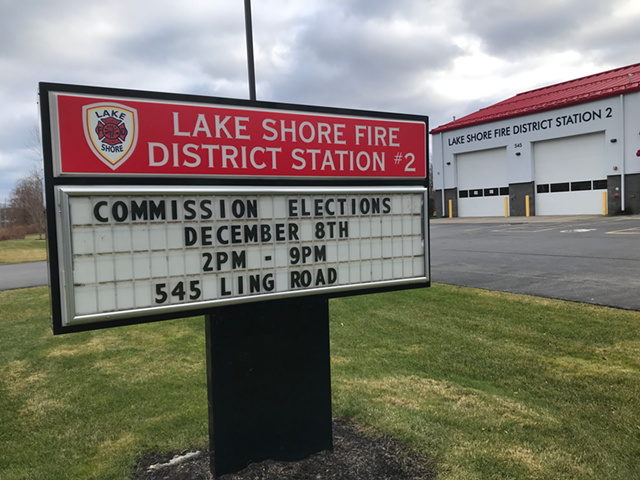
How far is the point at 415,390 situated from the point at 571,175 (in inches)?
1247

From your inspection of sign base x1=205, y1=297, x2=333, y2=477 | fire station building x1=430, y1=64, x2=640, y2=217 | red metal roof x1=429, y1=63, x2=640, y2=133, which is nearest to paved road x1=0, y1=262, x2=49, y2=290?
sign base x1=205, y1=297, x2=333, y2=477

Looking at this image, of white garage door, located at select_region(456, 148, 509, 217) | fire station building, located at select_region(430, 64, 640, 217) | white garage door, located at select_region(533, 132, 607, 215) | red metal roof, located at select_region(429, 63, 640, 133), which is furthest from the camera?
white garage door, located at select_region(456, 148, 509, 217)

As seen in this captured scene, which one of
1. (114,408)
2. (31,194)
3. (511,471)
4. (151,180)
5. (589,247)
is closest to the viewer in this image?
(151,180)

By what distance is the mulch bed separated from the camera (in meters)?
3.21

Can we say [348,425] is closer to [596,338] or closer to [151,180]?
[151,180]

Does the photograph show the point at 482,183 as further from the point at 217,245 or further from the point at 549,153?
the point at 217,245

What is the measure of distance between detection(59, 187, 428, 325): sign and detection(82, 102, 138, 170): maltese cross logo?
0.62ft

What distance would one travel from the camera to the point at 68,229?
2.62 meters

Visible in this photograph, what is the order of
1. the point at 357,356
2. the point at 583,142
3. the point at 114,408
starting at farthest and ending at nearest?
1. the point at 583,142
2. the point at 357,356
3. the point at 114,408

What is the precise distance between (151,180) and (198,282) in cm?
64

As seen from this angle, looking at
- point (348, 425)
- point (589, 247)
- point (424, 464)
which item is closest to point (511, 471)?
point (424, 464)

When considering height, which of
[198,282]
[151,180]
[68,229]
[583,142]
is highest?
[583,142]

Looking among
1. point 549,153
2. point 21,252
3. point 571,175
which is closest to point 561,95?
point 549,153

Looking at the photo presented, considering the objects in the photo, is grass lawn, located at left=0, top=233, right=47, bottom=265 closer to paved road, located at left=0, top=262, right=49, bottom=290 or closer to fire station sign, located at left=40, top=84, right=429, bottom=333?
paved road, located at left=0, top=262, right=49, bottom=290
